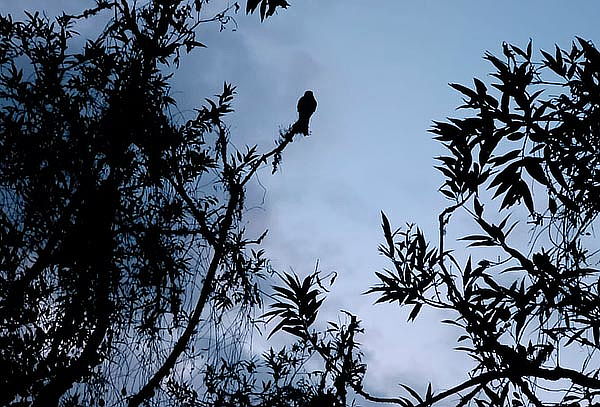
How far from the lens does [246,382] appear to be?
355cm

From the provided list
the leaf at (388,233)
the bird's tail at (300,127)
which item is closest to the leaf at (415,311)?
the leaf at (388,233)

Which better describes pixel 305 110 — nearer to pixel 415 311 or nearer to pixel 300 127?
pixel 300 127

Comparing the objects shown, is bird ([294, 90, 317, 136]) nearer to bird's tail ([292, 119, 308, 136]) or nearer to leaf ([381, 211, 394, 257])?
bird's tail ([292, 119, 308, 136])

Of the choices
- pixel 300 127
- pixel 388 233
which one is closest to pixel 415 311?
pixel 388 233

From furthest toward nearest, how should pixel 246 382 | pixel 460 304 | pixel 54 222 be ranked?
pixel 246 382, pixel 54 222, pixel 460 304

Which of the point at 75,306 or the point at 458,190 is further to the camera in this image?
the point at 75,306

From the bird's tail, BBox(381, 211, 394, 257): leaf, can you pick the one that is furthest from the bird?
BBox(381, 211, 394, 257): leaf

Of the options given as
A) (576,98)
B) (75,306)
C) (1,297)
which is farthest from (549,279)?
(1,297)

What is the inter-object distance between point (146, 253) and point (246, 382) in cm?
85

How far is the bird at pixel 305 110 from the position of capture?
4484 mm

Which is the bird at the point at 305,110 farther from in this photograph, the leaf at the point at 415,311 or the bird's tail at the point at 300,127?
the leaf at the point at 415,311

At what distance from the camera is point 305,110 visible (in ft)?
15.6

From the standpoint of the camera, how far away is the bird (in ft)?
14.7

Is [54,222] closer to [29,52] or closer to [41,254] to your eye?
[41,254]
